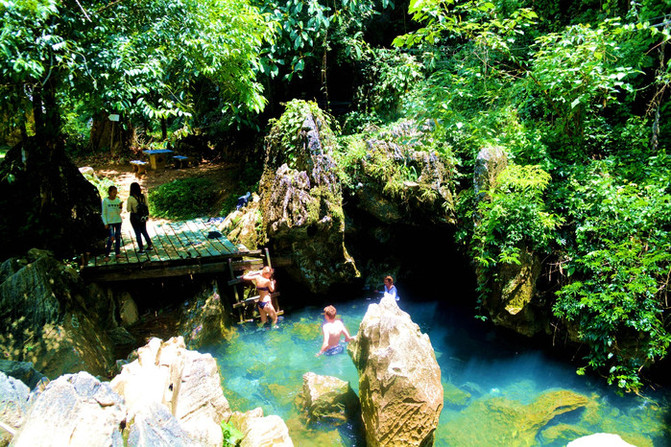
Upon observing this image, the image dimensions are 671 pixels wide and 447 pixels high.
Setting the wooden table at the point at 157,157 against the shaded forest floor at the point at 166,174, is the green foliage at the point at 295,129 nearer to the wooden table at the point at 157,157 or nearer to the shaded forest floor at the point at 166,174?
the shaded forest floor at the point at 166,174

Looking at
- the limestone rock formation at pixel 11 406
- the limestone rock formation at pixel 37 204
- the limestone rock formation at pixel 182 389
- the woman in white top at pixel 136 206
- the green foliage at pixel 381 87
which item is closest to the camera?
the limestone rock formation at pixel 11 406

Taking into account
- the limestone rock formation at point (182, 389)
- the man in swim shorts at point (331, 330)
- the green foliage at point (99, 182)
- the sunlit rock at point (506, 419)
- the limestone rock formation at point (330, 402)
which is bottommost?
the sunlit rock at point (506, 419)

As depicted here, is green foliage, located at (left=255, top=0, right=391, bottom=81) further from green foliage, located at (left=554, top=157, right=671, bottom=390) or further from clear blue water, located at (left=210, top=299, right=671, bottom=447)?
green foliage, located at (left=554, top=157, right=671, bottom=390)

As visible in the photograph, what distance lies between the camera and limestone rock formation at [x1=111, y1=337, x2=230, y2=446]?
4.68 metres

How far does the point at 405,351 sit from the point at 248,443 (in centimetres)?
223

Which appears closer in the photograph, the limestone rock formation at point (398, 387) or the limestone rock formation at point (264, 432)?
the limestone rock formation at point (264, 432)

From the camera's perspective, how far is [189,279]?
933cm

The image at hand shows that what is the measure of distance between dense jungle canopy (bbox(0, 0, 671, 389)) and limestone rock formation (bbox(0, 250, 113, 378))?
2.86 metres

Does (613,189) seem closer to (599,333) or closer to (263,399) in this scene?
(599,333)

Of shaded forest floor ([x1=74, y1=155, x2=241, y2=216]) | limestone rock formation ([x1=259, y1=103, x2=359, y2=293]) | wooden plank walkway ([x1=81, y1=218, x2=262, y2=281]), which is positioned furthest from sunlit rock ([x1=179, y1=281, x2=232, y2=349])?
shaded forest floor ([x1=74, y1=155, x2=241, y2=216])

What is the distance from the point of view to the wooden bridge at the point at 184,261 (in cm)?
810

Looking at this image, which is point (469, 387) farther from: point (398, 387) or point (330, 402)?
point (398, 387)

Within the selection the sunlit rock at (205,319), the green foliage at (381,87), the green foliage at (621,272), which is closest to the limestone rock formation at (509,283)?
the green foliage at (621,272)

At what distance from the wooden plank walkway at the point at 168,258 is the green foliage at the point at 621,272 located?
259 inches
